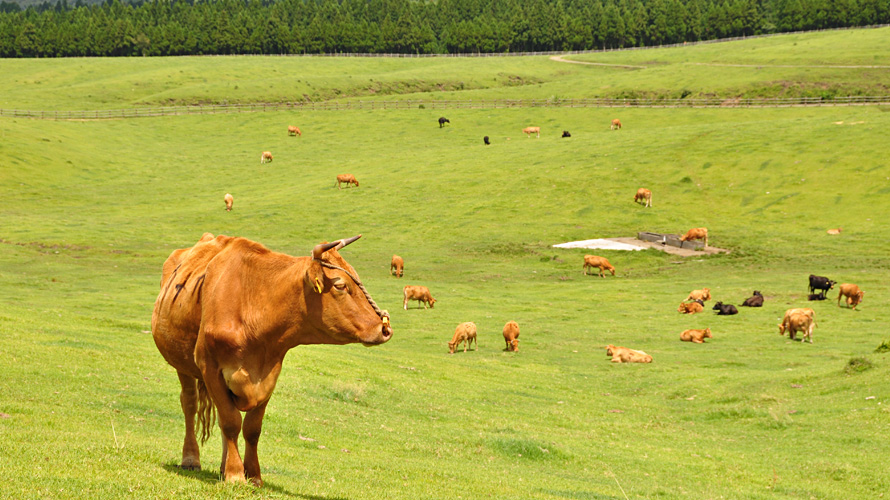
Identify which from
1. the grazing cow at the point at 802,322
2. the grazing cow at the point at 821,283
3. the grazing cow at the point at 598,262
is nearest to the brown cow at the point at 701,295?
the grazing cow at the point at 821,283

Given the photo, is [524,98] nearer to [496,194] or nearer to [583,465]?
[496,194]

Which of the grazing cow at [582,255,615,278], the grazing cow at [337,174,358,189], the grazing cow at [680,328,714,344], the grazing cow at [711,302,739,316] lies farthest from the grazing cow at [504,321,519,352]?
the grazing cow at [337,174,358,189]

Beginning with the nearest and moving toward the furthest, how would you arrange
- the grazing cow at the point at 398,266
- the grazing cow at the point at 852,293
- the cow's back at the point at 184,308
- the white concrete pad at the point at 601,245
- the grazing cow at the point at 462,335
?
1. the cow's back at the point at 184,308
2. the grazing cow at the point at 462,335
3. the grazing cow at the point at 852,293
4. the grazing cow at the point at 398,266
5. the white concrete pad at the point at 601,245

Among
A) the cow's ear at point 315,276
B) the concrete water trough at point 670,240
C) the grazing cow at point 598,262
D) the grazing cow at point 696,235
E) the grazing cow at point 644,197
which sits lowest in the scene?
the grazing cow at point 598,262

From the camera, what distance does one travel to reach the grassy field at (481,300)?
14977 mm

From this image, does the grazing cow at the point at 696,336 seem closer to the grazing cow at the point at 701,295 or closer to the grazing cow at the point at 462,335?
the grazing cow at the point at 701,295

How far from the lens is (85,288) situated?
4100 cm

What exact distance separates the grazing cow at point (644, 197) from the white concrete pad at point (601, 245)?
10344mm

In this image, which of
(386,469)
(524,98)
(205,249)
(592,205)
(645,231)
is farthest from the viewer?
(524,98)

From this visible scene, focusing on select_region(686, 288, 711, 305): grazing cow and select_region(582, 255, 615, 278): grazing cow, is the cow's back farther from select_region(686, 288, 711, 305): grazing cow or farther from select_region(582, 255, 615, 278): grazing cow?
select_region(582, 255, 615, 278): grazing cow

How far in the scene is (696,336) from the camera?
117 feet

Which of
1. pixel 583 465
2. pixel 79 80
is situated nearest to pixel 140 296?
pixel 583 465

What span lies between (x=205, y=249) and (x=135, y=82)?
140 meters

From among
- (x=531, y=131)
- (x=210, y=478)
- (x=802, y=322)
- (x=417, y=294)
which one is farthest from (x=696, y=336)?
(x=531, y=131)
